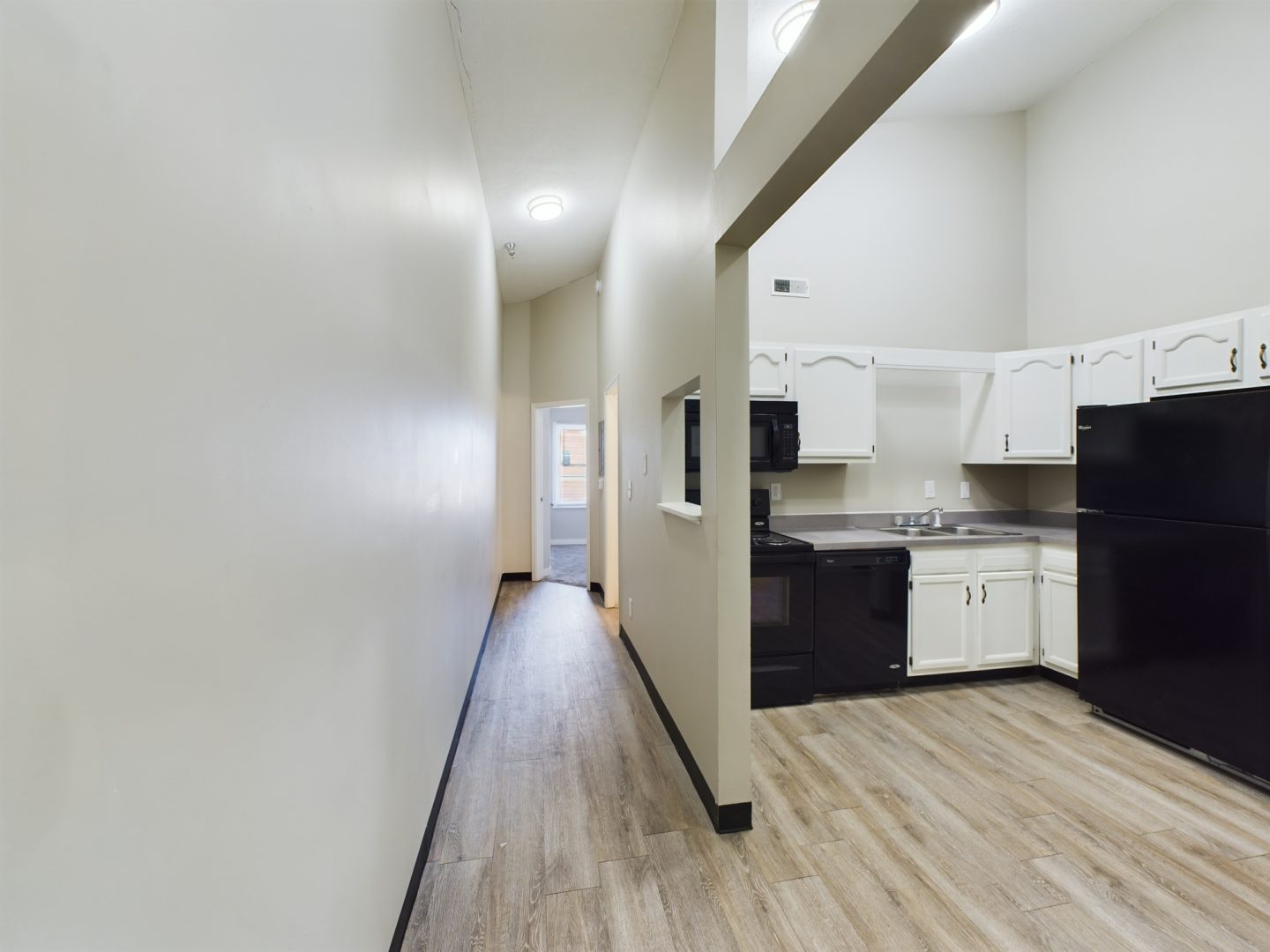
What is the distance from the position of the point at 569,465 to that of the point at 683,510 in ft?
23.7

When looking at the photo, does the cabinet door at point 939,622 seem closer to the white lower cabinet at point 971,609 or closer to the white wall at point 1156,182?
the white lower cabinet at point 971,609

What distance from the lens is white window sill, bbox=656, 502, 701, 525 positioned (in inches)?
87.9

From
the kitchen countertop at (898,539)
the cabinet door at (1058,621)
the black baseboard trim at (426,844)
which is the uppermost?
the kitchen countertop at (898,539)

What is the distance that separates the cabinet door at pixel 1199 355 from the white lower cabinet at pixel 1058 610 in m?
1.09

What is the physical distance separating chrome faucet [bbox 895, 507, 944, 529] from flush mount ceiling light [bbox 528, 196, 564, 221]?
10.7 feet

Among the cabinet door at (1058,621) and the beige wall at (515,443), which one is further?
the beige wall at (515,443)

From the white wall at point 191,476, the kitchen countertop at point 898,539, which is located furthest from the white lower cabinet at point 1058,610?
the white wall at point 191,476

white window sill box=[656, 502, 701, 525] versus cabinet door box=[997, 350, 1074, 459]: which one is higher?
cabinet door box=[997, 350, 1074, 459]

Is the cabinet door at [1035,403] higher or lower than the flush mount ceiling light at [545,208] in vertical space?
lower

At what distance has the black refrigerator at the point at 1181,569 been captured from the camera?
2.34 m

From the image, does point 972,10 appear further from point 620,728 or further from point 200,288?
point 620,728

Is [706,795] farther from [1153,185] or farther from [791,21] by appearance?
[1153,185]

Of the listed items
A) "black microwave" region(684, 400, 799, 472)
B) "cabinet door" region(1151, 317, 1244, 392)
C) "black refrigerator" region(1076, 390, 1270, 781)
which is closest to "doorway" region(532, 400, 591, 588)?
"black microwave" region(684, 400, 799, 472)

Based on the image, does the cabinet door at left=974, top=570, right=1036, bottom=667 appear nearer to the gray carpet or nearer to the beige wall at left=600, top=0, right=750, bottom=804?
the beige wall at left=600, top=0, right=750, bottom=804
